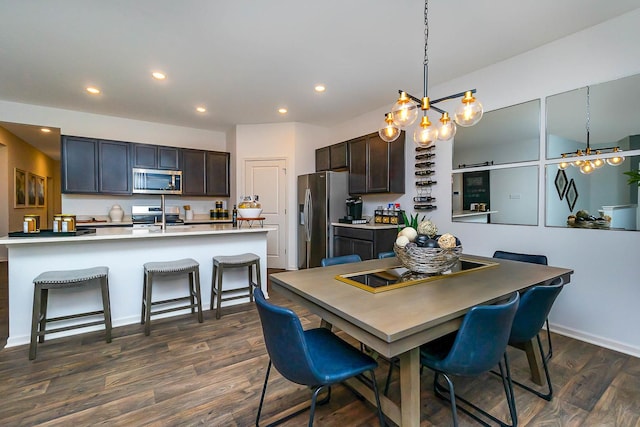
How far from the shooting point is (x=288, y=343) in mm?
1213

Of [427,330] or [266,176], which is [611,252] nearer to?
[427,330]

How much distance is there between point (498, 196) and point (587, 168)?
0.76 metres

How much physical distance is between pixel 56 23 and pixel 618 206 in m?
4.91

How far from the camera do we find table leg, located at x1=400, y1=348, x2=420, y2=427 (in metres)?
1.23

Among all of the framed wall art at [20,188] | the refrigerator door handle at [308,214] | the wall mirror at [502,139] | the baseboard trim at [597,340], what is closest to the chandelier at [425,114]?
the wall mirror at [502,139]

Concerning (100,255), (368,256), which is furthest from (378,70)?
(100,255)

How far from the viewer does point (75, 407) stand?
1.71m

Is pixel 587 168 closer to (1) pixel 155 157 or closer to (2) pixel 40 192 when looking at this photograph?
(1) pixel 155 157

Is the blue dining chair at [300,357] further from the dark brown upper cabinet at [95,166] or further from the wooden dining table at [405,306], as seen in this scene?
the dark brown upper cabinet at [95,166]

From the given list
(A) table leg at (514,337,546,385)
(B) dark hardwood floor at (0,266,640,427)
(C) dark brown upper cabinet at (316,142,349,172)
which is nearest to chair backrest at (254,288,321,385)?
(B) dark hardwood floor at (0,266,640,427)

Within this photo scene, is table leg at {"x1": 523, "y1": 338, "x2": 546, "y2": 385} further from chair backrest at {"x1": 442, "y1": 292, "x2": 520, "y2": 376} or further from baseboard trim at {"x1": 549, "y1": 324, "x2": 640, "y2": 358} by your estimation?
baseboard trim at {"x1": 549, "y1": 324, "x2": 640, "y2": 358}

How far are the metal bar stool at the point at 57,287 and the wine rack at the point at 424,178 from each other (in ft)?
11.6

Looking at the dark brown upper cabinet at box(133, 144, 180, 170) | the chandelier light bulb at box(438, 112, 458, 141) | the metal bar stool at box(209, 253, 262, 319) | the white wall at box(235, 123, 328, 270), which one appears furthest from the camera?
the white wall at box(235, 123, 328, 270)

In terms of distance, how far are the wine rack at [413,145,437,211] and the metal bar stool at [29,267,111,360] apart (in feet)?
Result: 11.6
